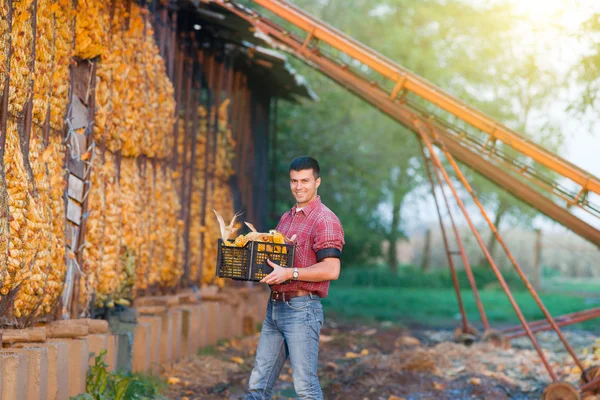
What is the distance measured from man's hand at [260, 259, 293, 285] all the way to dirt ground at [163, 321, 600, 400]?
11.8ft

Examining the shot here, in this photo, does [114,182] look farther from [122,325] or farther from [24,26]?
[24,26]

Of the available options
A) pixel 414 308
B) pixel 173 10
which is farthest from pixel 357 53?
pixel 414 308

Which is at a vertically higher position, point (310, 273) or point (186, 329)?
point (310, 273)

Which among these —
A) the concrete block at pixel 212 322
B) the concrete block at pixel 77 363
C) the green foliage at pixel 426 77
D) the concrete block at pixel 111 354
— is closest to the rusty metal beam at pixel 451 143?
the concrete block at pixel 212 322

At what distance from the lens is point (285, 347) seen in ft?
16.5

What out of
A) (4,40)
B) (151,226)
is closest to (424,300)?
(151,226)

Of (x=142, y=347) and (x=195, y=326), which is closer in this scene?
(x=142, y=347)

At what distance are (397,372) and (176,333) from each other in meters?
2.81

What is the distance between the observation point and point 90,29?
704cm

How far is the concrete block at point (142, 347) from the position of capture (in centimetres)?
806

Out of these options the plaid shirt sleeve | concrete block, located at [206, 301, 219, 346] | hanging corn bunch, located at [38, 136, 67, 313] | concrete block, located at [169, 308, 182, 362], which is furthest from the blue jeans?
concrete block, located at [206, 301, 219, 346]

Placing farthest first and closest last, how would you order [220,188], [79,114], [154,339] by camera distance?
[220,188]
[154,339]
[79,114]

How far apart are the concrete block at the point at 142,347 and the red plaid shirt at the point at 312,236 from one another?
3.61 metres

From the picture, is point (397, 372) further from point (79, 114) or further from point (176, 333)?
point (79, 114)
